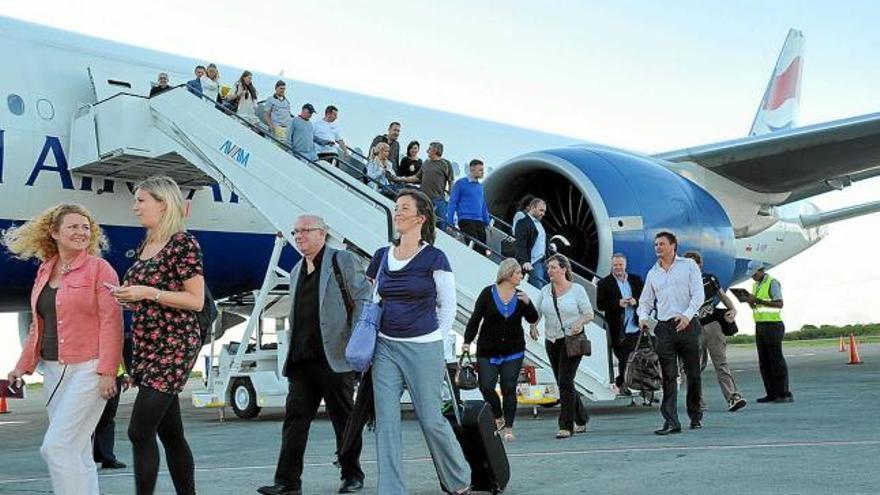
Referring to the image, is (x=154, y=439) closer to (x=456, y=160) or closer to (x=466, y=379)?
(x=466, y=379)

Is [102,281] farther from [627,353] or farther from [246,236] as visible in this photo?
[246,236]

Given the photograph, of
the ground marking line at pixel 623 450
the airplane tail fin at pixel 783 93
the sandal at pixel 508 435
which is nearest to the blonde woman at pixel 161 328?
the ground marking line at pixel 623 450

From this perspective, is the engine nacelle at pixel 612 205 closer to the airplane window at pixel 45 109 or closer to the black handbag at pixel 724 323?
the black handbag at pixel 724 323

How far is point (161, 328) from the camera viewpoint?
394 cm

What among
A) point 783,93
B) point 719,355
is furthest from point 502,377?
point 783,93

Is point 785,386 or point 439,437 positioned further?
point 785,386

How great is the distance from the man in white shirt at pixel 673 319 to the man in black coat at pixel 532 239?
2.33 metres

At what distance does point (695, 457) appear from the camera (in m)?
5.55

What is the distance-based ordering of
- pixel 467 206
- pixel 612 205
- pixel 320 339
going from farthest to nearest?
pixel 612 205
pixel 467 206
pixel 320 339

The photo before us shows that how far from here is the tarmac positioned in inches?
185

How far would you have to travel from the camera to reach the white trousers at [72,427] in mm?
3863

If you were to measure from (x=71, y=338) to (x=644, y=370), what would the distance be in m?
4.87

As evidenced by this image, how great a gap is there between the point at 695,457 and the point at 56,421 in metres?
3.25

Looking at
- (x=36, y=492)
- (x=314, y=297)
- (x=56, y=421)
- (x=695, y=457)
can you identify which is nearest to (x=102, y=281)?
(x=56, y=421)
